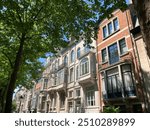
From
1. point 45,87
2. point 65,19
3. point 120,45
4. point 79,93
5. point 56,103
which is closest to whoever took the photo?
point 65,19

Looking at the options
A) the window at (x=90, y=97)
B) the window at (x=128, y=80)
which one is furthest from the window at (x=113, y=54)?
the window at (x=90, y=97)

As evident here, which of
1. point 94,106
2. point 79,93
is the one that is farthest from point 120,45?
point 79,93

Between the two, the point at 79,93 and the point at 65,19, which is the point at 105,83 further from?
the point at 65,19

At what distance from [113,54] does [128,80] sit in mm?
4100

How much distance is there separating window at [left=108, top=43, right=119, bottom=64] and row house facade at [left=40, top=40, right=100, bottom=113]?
2227 millimetres

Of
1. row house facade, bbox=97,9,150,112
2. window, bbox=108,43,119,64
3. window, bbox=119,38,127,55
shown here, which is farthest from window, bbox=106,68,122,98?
window, bbox=119,38,127,55

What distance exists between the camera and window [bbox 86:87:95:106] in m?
20.1

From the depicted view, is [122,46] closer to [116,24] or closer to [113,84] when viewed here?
[116,24]

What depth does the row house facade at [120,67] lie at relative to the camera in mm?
14547

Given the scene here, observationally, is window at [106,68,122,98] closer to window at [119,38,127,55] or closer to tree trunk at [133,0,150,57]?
window at [119,38,127,55]

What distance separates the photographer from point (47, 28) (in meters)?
11.7

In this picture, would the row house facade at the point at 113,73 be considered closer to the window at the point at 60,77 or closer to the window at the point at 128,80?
the window at the point at 128,80

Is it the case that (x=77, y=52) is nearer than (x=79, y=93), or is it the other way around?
(x=79, y=93)

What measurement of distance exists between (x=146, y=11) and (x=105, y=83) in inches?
629
